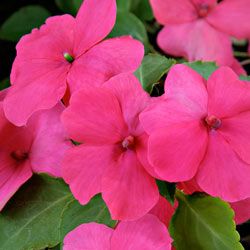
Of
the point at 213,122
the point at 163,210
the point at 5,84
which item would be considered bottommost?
the point at 5,84

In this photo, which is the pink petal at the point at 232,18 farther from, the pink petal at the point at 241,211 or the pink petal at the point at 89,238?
the pink petal at the point at 89,238

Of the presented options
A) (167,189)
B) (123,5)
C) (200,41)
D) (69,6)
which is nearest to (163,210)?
(167,189)

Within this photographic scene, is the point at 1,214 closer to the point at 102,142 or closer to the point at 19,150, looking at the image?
the point at 19,150

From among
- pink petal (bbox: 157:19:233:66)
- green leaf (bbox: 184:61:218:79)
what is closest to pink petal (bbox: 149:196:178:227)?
green leaf (bbox: 184:61:218:79)

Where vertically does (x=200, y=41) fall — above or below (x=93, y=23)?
below

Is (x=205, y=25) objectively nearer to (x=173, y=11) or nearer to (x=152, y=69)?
(x=173, y=11)

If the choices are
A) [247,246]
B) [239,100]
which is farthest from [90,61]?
[247,246]

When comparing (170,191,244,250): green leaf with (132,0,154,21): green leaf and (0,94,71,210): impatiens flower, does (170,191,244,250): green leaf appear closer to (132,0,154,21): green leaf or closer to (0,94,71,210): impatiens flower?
(0,94,71,210): impatiens flower
